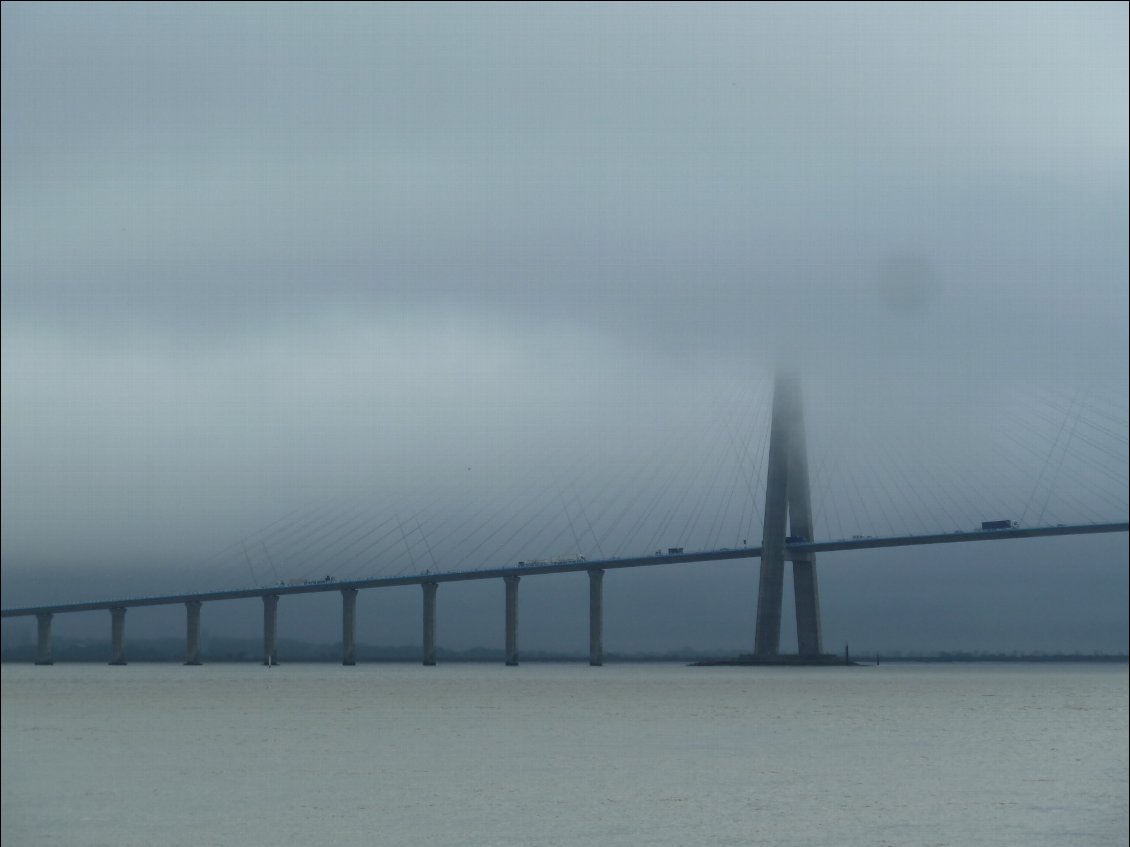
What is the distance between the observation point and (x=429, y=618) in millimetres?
93000

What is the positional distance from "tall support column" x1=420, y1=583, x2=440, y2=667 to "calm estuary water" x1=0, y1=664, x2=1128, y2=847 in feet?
119

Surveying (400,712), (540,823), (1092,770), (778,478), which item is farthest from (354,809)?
(778,478)

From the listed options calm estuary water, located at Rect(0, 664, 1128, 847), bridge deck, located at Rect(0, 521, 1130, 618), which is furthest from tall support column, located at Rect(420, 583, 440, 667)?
calm estuary water, located at Rect(0, 664, 1128, 847)

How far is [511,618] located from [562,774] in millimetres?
67189

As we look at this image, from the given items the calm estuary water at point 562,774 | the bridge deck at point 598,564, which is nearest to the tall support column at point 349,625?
the bridge deck at point 598,564

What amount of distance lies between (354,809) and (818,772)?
359 inches

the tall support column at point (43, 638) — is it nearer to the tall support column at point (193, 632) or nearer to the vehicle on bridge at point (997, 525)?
the tall support column at point (193, 632)

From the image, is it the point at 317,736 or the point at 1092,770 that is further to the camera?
the point at 317,736

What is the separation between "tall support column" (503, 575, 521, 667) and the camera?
90.4 meters

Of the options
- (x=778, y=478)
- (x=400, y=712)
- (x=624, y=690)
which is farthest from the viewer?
(x=778, y=478)

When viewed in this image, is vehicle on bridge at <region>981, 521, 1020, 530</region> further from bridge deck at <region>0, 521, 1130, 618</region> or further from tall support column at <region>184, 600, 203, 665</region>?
tall support column at <region>184, 600, 203, 665</region>

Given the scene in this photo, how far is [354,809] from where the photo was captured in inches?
837

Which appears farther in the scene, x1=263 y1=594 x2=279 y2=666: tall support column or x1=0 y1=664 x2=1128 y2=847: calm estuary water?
x1=263 y1=594 x2=279 y2=666: tall support column

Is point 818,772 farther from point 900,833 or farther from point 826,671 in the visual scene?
point 826,671
